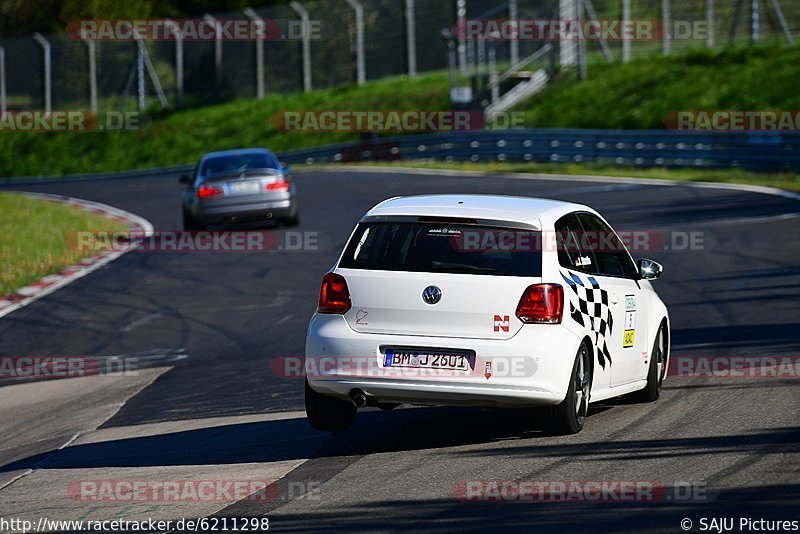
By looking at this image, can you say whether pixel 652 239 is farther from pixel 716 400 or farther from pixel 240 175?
pixel 716 400

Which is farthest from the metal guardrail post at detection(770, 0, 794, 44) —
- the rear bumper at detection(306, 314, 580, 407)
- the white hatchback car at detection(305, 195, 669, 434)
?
the rear bumper at detection(306, 314, 580, 407)

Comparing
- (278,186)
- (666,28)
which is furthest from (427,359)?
(666,28)

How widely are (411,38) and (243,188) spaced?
26.8 m

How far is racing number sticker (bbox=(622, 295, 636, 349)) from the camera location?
943cm

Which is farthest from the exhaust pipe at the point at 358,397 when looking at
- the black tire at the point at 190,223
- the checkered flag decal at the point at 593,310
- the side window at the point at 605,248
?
the black tire at the point at 190,223

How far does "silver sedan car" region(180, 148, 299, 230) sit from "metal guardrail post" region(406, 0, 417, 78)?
2581cm

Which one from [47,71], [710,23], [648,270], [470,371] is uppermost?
[648,270]

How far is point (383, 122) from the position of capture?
1886 inches

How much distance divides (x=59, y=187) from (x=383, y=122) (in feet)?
37.8

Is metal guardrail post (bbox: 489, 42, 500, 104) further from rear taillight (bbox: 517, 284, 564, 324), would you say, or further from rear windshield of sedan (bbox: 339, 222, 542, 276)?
rear taillight (bbox: 517, 284, 564, 324)

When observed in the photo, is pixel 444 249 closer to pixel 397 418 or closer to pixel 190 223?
pixel 397 418

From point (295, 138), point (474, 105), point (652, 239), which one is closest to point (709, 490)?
point (652, 239)

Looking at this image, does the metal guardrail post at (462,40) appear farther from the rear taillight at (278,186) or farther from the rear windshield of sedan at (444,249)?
the rear windshield of sedan at (444,249)

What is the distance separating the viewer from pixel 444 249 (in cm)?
847
